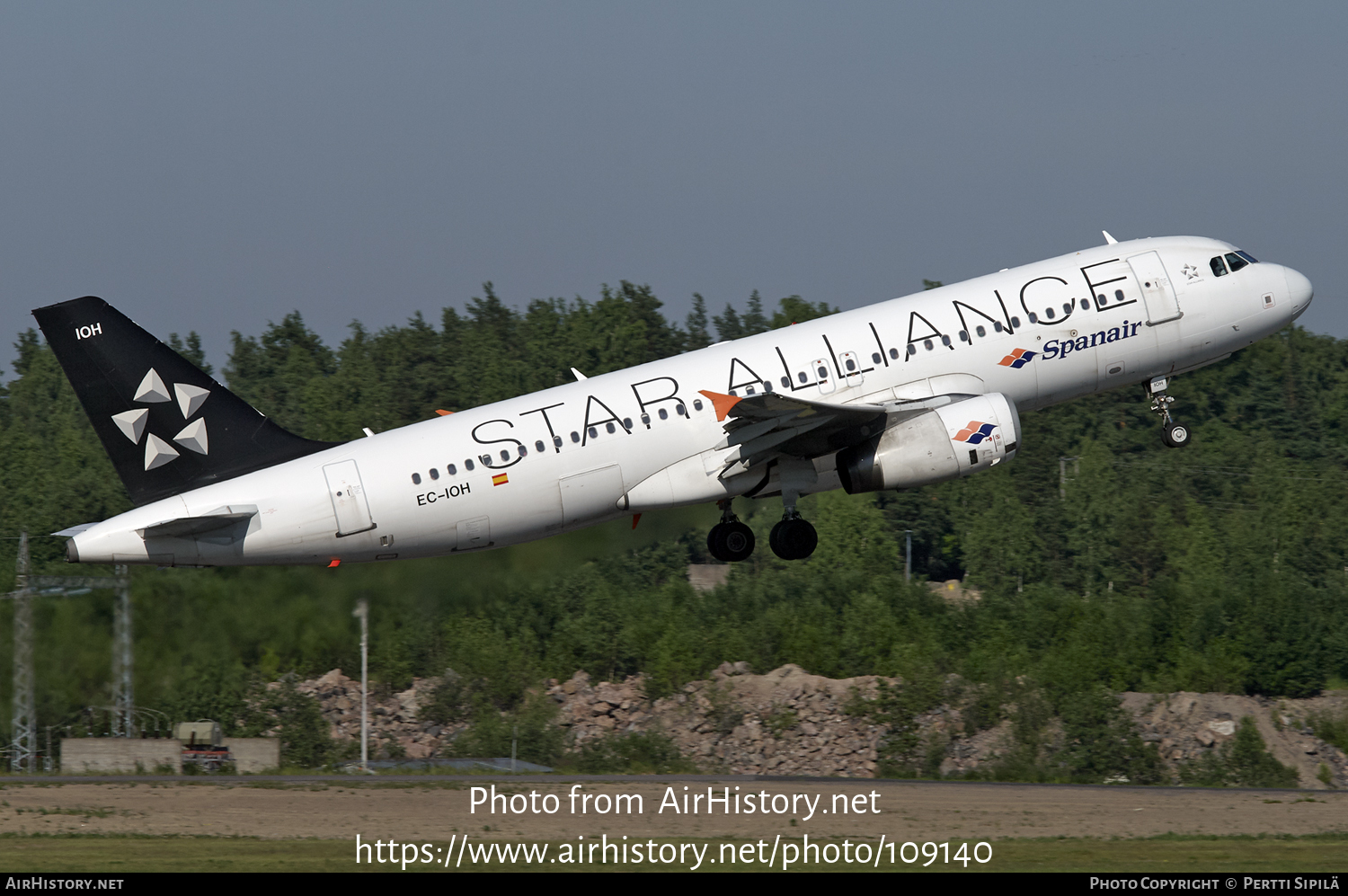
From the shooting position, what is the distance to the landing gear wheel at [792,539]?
37.1 meters

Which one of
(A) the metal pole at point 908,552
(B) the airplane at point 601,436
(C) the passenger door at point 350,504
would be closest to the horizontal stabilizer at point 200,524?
(B) the airplane at point 601,436

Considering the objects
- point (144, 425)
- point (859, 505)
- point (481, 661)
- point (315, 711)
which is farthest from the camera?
point (859, 505)

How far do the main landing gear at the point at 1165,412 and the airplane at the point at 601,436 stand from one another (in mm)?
2172

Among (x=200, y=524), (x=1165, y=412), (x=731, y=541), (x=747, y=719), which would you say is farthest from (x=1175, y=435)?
(x=747, y=719)

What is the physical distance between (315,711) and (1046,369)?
34320 mm

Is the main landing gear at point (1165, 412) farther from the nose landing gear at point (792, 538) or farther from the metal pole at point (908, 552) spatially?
the metal pole at point (908, 552)

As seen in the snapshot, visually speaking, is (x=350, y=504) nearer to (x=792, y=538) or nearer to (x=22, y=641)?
(x=792, y=538)

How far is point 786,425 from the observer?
34688 mm

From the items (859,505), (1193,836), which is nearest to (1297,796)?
(1193,836)

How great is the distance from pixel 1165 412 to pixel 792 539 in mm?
9686

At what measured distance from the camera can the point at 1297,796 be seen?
4731 centimetres

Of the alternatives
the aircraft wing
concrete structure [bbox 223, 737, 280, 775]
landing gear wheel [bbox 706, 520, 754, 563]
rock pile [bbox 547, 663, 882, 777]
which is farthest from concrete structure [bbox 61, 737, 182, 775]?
the aircraft wing

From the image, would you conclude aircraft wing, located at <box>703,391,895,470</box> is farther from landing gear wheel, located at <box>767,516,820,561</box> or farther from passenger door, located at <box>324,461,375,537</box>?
passenger door, located at <box>324,461,375,537</box>
